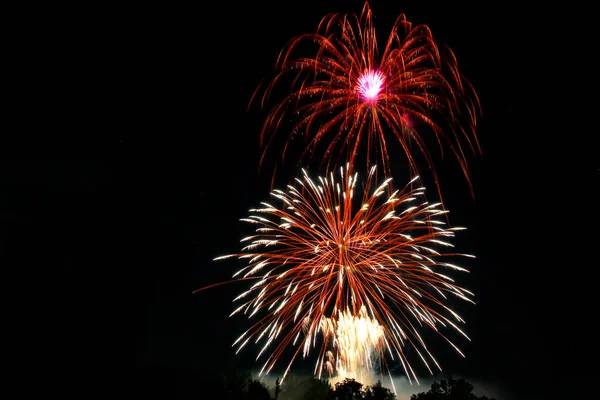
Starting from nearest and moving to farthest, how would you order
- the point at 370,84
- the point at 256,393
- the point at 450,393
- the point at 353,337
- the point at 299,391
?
the point at 370,84, the point at 353,337, the point at 256,393, the point at 450,393, the point at 299,391

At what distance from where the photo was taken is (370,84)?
14883 millimetres

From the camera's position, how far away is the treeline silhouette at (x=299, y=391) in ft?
59.8

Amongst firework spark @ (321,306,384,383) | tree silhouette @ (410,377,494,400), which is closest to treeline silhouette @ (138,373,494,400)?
tree silhouette @ (410,377,494,400)

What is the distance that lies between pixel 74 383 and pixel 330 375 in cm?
1307

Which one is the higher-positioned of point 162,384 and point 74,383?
point 162,384

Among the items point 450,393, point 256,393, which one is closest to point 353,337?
point 256,393

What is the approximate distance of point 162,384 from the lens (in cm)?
1784

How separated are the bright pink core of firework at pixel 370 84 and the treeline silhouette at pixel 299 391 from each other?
39.3 feet

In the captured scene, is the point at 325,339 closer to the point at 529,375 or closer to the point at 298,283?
the point at 298,283

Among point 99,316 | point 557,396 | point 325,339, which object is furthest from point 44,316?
point 557,396

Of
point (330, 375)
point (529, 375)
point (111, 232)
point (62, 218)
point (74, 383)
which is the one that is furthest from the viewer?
point (529, 375)

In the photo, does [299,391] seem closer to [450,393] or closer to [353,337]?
[450,393]

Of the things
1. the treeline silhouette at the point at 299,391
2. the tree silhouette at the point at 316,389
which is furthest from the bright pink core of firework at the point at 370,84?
the tree silhouette at the point at 316,389

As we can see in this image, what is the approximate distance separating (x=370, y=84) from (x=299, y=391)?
1656 cm
